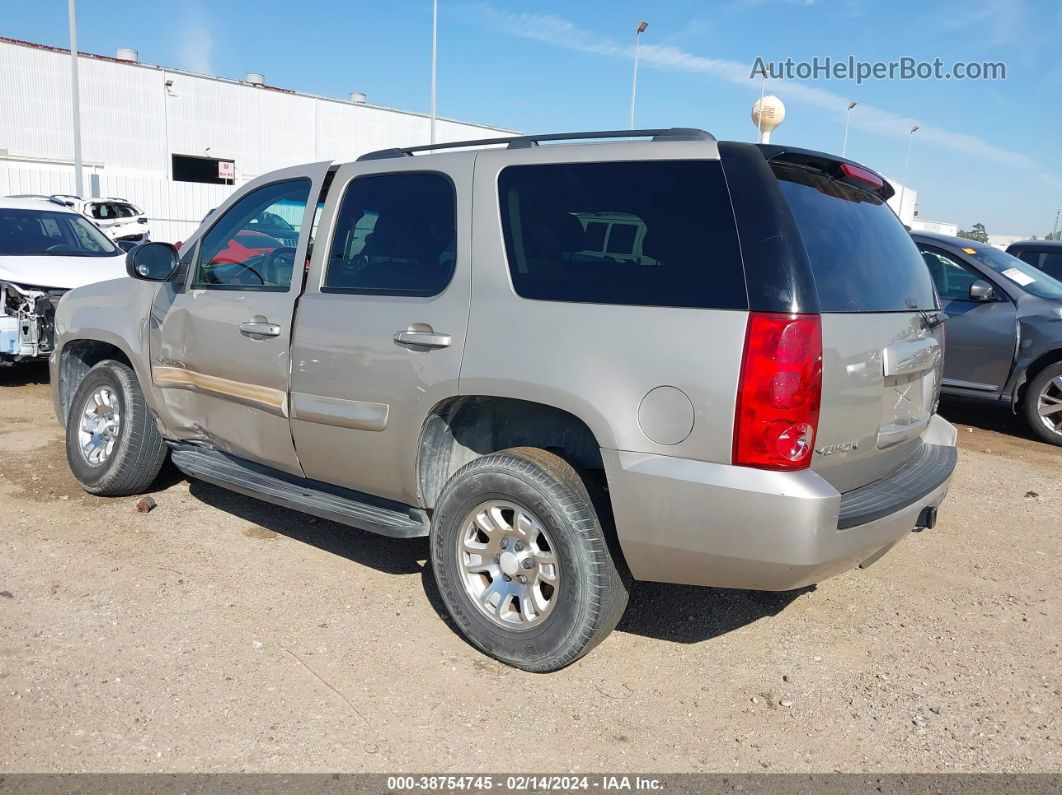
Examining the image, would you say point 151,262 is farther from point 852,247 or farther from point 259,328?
point 852,247

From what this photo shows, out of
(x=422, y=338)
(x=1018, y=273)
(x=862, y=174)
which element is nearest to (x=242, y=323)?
(x=422, y=338)

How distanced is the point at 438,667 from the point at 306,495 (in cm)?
112

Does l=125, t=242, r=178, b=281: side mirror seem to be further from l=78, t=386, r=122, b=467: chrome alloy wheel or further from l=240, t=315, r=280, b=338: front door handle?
l=78, t=386, r=122, b=467: chrome alloy wheel

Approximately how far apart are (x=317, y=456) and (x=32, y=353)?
4966mm

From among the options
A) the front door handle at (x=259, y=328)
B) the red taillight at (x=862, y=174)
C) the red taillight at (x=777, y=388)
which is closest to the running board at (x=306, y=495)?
the front door handle at (x=259, y=328)

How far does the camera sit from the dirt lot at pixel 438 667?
2836mm

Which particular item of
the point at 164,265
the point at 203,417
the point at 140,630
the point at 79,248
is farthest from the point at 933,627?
the point at 79,248

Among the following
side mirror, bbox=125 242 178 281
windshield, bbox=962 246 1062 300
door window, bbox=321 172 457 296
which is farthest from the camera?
windshield, bbox=962 246 1062 300

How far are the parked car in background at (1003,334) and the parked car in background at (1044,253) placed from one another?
8.82 feet

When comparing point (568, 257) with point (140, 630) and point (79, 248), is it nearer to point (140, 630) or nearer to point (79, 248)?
point (140, 630)

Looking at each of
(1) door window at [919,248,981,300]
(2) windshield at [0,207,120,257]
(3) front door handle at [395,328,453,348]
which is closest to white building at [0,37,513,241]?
(2) windshield at [0,207,120,257]

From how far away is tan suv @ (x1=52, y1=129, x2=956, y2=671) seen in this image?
279cm

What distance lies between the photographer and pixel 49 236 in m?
9.32

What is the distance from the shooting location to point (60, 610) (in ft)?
12.1
